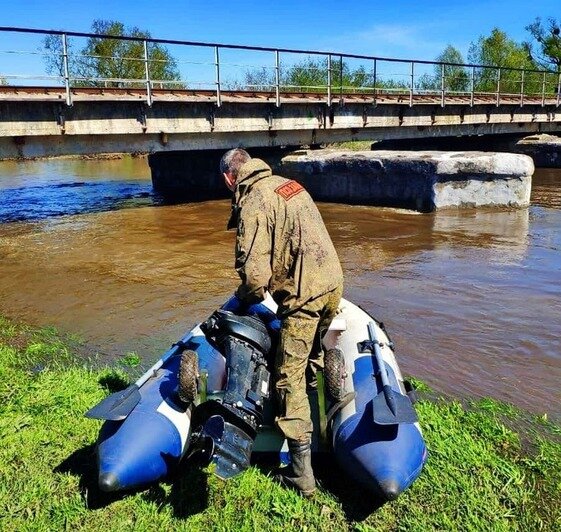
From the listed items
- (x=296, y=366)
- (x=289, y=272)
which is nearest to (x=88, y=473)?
(x=296, y=366)

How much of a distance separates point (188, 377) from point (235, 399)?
11.4 inches

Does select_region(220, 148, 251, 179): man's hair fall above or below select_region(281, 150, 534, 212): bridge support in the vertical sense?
above

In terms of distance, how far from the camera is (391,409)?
2.97m

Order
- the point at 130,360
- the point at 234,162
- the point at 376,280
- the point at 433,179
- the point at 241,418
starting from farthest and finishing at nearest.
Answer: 1. the point at 433,179
2. the point at 376,280
3. the point at 130,360
4. the point at 234,162
5. the point at 241,418

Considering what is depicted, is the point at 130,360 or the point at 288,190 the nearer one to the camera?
the point at 288,190

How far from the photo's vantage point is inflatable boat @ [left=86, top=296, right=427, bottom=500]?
9.23 feet

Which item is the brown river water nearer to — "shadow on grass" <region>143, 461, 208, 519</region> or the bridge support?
the bridge support

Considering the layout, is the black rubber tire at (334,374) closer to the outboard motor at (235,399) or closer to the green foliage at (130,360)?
the outboard motor at (235,399)

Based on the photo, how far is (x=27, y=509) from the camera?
288cm

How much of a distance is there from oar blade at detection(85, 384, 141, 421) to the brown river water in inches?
76.9

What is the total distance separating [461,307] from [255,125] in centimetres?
957

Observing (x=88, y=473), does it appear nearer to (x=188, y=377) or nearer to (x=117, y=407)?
(x=117, y=407)

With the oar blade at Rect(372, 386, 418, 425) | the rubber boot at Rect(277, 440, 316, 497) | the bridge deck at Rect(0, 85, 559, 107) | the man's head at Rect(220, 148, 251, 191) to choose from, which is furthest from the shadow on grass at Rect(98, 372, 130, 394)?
the bridge deck at Rect(0, 85, 559, 107)

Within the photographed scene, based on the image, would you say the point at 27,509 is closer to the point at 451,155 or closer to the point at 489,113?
the point at 451,155
